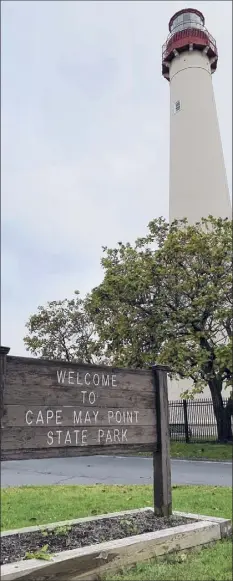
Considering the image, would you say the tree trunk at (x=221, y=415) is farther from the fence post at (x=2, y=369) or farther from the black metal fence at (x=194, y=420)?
the fence post at (x=2, y=369)

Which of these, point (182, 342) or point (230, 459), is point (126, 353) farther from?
point (230, 459)

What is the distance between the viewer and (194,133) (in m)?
26.7

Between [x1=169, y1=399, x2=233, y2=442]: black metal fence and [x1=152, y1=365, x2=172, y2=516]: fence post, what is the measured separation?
17483 mm

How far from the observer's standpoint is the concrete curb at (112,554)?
12.1 ft

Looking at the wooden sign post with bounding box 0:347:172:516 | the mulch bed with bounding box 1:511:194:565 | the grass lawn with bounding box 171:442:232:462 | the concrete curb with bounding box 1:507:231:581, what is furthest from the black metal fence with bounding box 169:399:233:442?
the concrete curb with bounding box 1:507:231:581

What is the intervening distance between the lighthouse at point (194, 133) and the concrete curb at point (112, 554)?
21.9 meters

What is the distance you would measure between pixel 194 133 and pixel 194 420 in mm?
13936

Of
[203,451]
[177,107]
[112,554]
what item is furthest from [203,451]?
[177,107]

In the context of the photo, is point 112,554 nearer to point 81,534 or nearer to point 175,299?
point 81,534

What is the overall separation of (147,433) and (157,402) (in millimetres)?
373

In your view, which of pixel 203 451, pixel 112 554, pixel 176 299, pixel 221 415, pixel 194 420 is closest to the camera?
pixel 112 554

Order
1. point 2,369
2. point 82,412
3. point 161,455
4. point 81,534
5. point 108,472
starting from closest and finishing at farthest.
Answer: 1. point 2,369
2. point 81,534
3. point 82,412
4. point 161,455
5. point 108,472

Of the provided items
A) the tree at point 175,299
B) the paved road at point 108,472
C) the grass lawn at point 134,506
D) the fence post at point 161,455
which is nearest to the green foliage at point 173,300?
the tree at point 175,299

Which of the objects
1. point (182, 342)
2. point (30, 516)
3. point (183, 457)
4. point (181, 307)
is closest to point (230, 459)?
point (183, 457)
